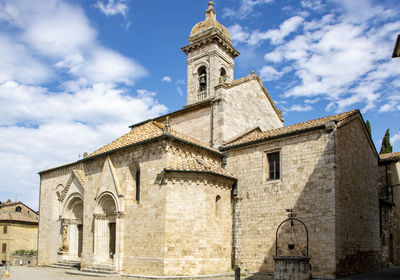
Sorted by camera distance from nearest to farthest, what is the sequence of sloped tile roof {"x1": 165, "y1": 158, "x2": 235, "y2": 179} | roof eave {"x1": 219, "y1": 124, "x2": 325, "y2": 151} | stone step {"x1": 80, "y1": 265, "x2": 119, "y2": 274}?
roof eave {"x1": 219, "y1": 124, "x2": 325, "y2": 151} → sloped tile roof {"x1": 165, "y1": 158, "x2": 235, "y2": 179} → stone step {"x1": 80, "y1": 265, "x2": 119, "y2": 274}

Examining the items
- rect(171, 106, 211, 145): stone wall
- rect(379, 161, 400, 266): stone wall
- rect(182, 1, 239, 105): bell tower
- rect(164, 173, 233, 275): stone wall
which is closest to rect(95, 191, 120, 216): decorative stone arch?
rect(164, 173, 233, 275): stone wall

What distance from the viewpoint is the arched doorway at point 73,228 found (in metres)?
24.3

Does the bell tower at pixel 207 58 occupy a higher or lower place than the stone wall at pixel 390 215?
higher

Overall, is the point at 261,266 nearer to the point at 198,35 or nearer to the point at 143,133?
the point at 143,133

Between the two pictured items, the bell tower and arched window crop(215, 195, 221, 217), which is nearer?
arched window crop(215, 195, 221, 217)

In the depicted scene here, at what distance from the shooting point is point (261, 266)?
698 inches

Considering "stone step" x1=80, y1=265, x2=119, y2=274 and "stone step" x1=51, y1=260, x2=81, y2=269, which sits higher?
"stone step" x1=80, y1=265, x2=119, y2=274

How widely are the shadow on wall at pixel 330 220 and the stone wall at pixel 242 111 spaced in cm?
566

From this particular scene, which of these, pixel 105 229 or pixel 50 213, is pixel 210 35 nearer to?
pixel 105 229

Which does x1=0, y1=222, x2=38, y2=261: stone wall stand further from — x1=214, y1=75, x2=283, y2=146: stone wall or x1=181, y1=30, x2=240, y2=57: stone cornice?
x1=214, y1=75, x2=283, y2=146: stone wall

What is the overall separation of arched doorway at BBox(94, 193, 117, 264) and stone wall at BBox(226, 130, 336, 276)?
6.58m

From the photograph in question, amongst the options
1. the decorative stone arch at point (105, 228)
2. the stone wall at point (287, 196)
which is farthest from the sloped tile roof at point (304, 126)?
the decorative stone arch at point (105, 228)

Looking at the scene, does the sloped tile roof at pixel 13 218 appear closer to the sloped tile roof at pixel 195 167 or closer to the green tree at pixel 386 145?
the sloped tile roof at pixel 195 167

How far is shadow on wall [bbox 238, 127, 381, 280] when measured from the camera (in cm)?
1573
